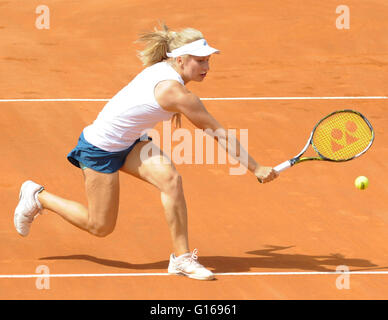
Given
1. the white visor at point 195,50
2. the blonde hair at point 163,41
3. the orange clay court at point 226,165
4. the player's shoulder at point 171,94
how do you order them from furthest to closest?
the orange clay court at point 226,165
the blonde hair at point 163,41
the white visor at point 195,50
the player's shoulder at point 171,94

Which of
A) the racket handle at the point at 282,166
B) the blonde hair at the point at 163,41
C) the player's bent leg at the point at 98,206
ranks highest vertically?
the blonde hair at the point at 163,41

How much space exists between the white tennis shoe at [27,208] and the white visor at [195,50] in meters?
1.53

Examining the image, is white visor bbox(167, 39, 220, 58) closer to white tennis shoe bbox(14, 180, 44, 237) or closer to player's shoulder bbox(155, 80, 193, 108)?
player's shoulder bbox(155, 80, 193, 108)

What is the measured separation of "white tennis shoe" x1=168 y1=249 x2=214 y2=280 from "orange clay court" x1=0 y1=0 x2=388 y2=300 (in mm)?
73

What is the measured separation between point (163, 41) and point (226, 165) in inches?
114

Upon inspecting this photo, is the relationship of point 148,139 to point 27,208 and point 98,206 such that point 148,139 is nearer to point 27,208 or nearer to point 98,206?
point 98,206

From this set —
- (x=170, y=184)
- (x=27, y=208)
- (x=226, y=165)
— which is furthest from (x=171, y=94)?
(x=226, y=165)

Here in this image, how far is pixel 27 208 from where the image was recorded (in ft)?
25.7

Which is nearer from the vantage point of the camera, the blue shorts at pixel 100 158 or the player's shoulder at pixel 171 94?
the player's shoulder at pixel 171 94

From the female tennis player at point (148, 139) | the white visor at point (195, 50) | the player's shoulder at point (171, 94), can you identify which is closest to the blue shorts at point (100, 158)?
the female tennis player at point (148, 139)

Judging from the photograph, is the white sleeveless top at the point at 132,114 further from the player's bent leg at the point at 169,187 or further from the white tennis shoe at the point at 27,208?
the white tennis shoe at the point at 27,208

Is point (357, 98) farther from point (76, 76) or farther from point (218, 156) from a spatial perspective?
point (76, 76)

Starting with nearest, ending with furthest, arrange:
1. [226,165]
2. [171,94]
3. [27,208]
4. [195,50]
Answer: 1. [171,94]
2. [195,50]
3. [27,208]
4. [226,165]

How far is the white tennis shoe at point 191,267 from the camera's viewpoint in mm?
7332
